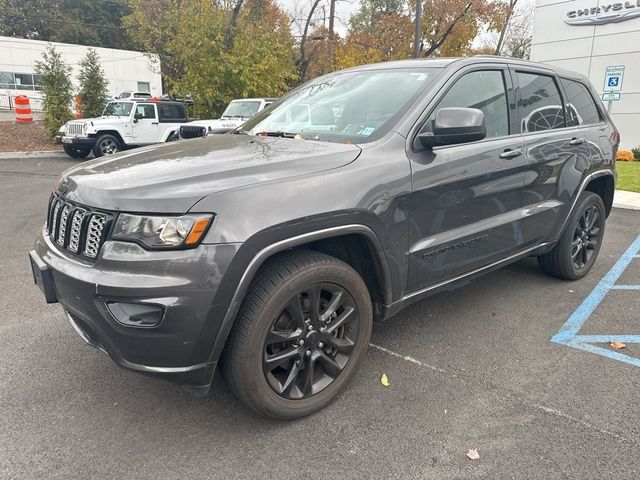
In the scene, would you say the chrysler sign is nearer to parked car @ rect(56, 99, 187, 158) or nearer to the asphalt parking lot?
parked car @ rect(56, 99, 187, 158)

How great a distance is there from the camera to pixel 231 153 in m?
2.67

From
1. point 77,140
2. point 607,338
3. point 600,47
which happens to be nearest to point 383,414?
point 607,338

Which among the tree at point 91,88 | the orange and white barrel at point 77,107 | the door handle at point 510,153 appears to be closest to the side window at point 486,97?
the door handle at point 510,153

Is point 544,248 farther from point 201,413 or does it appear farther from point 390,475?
point 201,413

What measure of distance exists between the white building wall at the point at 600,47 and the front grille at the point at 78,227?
717 inches

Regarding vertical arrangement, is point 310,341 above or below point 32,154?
below

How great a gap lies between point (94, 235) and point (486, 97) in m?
2.63

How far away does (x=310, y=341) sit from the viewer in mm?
2527

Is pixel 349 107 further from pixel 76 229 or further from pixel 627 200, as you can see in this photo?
pixel 627 200

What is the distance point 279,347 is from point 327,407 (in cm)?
47

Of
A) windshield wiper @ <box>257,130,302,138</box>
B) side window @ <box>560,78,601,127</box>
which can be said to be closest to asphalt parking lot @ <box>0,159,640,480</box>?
windshield wiper @ <box>257,130,302,138</box>

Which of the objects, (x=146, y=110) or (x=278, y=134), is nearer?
(x=278, y=134)

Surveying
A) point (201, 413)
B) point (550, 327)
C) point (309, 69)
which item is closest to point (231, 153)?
point (201, 413)

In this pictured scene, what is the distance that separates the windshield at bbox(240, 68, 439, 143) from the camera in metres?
2.94
